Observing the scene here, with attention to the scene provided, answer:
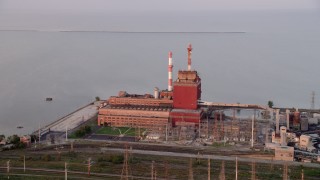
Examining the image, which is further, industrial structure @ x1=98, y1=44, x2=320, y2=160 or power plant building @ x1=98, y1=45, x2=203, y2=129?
power plant building @ x1=98, y1=45, x2=203, y2=129

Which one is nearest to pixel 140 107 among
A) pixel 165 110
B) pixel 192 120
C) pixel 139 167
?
pixel 165 110

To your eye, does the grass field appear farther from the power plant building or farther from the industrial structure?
the power plant building

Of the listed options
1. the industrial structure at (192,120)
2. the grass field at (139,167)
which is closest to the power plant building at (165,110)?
the industrial structure at (192,120)

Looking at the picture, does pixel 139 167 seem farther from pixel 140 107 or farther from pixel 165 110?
pixel 140 107

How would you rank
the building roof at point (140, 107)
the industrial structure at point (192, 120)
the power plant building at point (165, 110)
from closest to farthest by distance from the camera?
the industrial structure at point (192, 120), the power plant building at point (165, 110), the building roof at point (140, 107)

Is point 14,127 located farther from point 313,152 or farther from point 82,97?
point 313,152

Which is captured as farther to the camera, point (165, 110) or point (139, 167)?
point (165, 110)

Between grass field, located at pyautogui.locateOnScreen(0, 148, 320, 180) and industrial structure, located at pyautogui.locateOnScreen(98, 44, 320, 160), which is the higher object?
industrial structure, located at pyautogui.locateOnScreen(98, 44, 320, 160)

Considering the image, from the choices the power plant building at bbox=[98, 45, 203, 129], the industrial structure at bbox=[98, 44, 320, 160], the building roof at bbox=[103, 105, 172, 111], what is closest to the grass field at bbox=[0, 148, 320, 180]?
the industrial structure at bbox=[98, 44, 320, 160]

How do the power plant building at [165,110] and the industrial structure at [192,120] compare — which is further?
the power plant building at [165,110]

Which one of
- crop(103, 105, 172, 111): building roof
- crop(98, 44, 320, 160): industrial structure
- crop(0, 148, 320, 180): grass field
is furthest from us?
crop(103, 105, 172, 111): building roof

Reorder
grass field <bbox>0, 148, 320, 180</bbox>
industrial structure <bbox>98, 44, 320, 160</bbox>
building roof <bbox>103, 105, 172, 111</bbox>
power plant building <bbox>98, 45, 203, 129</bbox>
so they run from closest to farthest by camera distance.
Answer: grass field <bbox>0, 148, 320, 180</bbox>
industrial structure <bbox>98, 44, 320, 160</bbox>
power plant building <bbox>98, 45, 203, 129</bbox>
building roof <bbox>103, 105, 172, 111</bbox>

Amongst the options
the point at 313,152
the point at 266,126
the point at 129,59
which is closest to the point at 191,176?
the point at 313,152

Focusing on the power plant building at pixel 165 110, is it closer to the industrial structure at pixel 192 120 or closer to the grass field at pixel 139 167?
the industrial structure at pixel 192 120
